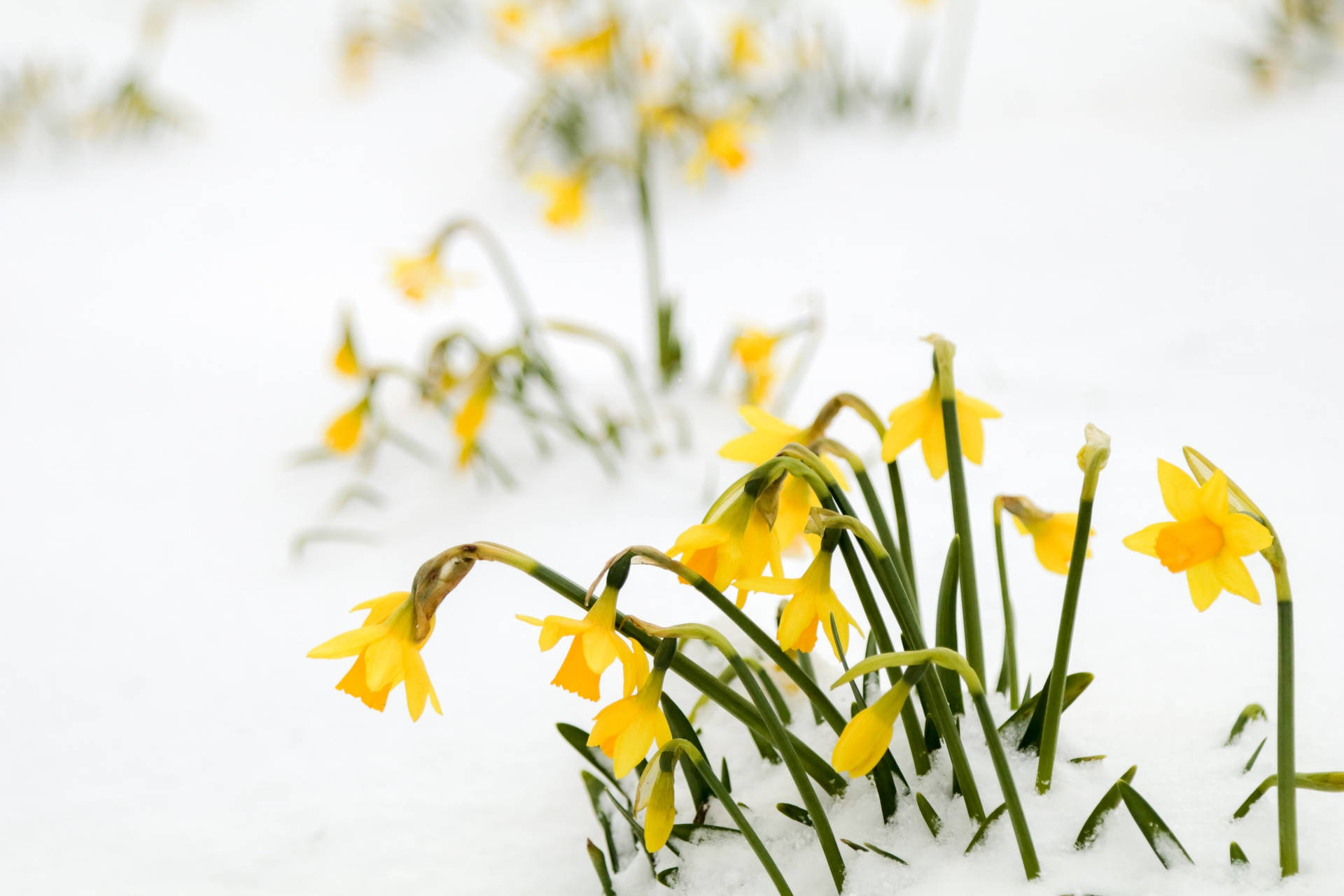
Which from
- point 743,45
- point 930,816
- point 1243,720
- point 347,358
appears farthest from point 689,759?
point 743,45

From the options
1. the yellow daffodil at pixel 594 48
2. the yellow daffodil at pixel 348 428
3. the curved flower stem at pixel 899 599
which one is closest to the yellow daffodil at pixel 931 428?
the curved flower stem at pixel 899 599

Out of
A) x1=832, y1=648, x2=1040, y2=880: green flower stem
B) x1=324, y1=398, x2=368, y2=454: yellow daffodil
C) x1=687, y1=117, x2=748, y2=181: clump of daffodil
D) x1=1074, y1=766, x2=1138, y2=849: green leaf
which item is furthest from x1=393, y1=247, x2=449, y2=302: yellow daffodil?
x1=1074, y1=766, x2=1138, y2=849: green leaf

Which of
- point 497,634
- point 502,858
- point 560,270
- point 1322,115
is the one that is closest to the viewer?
point 502,858

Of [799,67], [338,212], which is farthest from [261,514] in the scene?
[799,67]

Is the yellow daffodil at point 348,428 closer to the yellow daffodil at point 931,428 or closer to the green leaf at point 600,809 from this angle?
the green leaf at point 600,809

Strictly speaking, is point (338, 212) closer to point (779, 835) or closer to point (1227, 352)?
point (1227, 352)

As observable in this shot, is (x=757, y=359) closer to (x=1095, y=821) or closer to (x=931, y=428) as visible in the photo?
(x=931, y=428)
